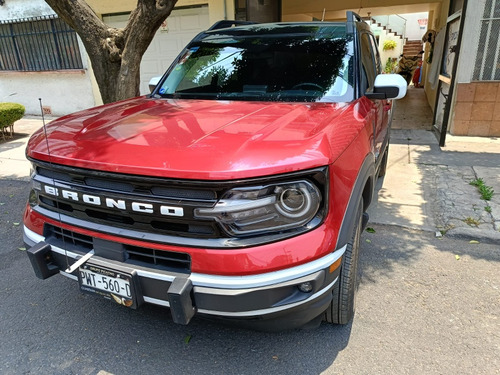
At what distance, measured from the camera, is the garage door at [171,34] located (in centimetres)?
830

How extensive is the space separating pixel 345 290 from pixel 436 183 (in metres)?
3.42

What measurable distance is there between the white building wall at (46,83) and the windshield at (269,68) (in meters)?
7.62

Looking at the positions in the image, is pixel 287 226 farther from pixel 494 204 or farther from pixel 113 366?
pixel 494 204

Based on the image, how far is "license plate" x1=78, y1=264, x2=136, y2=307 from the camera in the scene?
191 cm

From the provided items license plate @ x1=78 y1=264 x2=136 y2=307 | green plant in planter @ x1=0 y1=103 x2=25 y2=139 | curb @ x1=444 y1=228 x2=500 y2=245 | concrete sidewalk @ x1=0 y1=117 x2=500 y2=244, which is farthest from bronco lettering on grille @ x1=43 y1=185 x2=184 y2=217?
green plant in planter @ x1=0 y1=103 x2=25 y2=139

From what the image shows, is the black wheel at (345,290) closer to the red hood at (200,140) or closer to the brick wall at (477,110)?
the red hood at (200,140)

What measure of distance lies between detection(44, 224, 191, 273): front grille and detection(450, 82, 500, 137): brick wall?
6.95 metres

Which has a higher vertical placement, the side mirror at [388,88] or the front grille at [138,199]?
the side mirror at [388,88]

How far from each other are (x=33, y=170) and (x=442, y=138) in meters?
6.39

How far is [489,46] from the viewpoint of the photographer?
666 cm

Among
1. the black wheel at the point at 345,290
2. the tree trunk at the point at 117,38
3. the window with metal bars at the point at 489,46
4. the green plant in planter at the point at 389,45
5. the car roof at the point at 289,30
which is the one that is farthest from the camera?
the green plant in planter at the point at 389,45

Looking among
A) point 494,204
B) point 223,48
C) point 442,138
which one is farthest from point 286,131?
point 442,138

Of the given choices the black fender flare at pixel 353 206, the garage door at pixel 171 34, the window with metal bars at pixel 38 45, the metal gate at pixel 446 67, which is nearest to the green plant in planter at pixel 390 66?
the metal gate at pixel 446 67

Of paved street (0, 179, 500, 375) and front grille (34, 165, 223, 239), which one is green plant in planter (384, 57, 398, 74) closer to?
paved street (0, 179, 500, 375)
